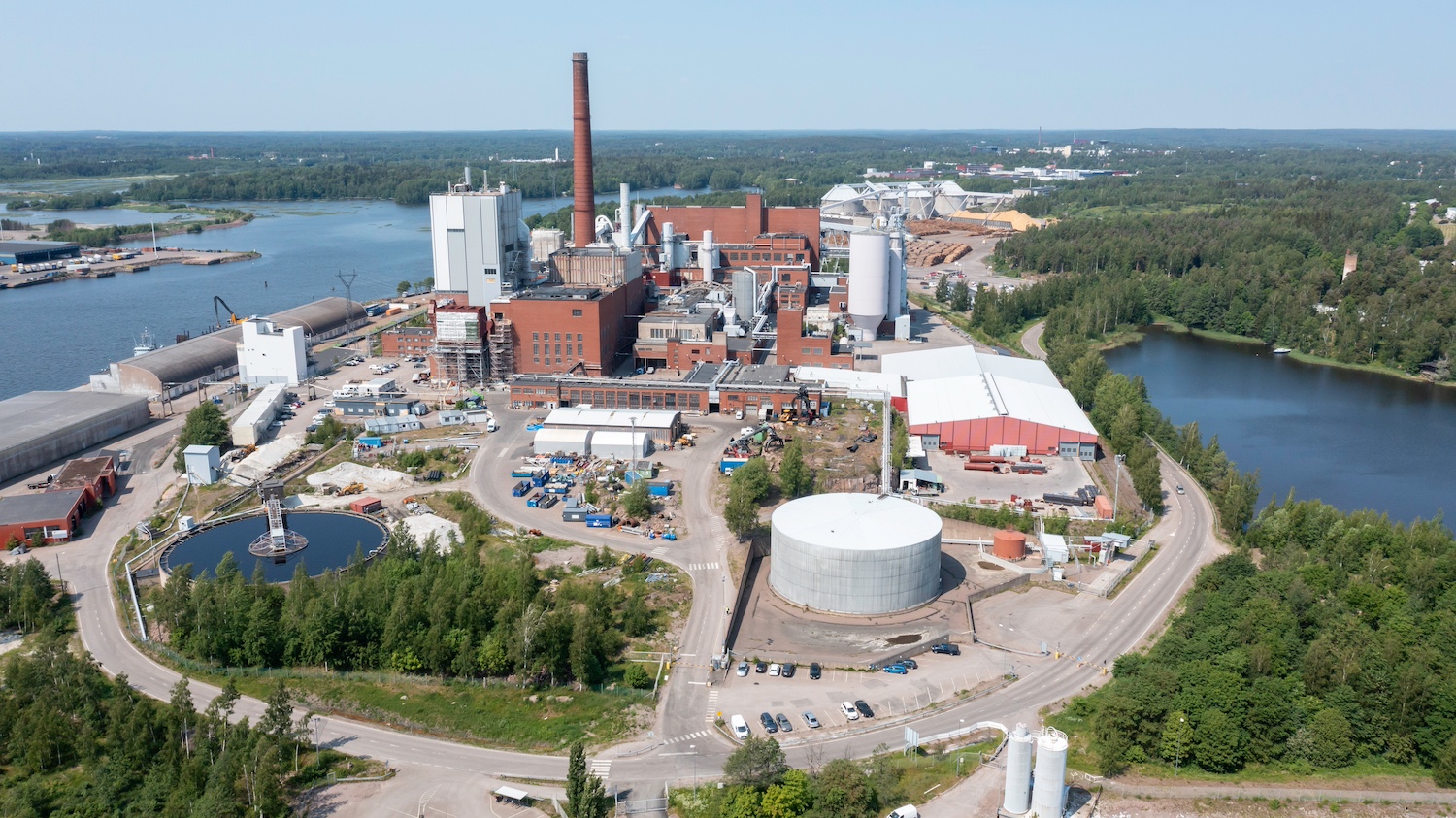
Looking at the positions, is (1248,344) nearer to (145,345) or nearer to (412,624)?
(412,624)

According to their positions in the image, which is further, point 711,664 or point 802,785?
point 711,664

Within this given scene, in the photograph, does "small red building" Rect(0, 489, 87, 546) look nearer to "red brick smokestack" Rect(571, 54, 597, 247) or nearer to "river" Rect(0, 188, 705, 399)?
"river" Rect(0, 188, 705, 399)

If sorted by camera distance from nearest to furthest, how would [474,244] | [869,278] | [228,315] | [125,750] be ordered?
[125,750] < [474,244] < [869,278] < [228,315]

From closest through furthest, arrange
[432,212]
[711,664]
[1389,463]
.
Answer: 1. [711,664]
2. [1389,463]
3. [432,212]

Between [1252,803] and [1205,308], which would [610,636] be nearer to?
[1252,803]

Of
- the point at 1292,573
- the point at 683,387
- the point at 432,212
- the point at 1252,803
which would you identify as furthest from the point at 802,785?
the point at 432,212

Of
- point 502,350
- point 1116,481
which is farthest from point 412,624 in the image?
point 502,350
